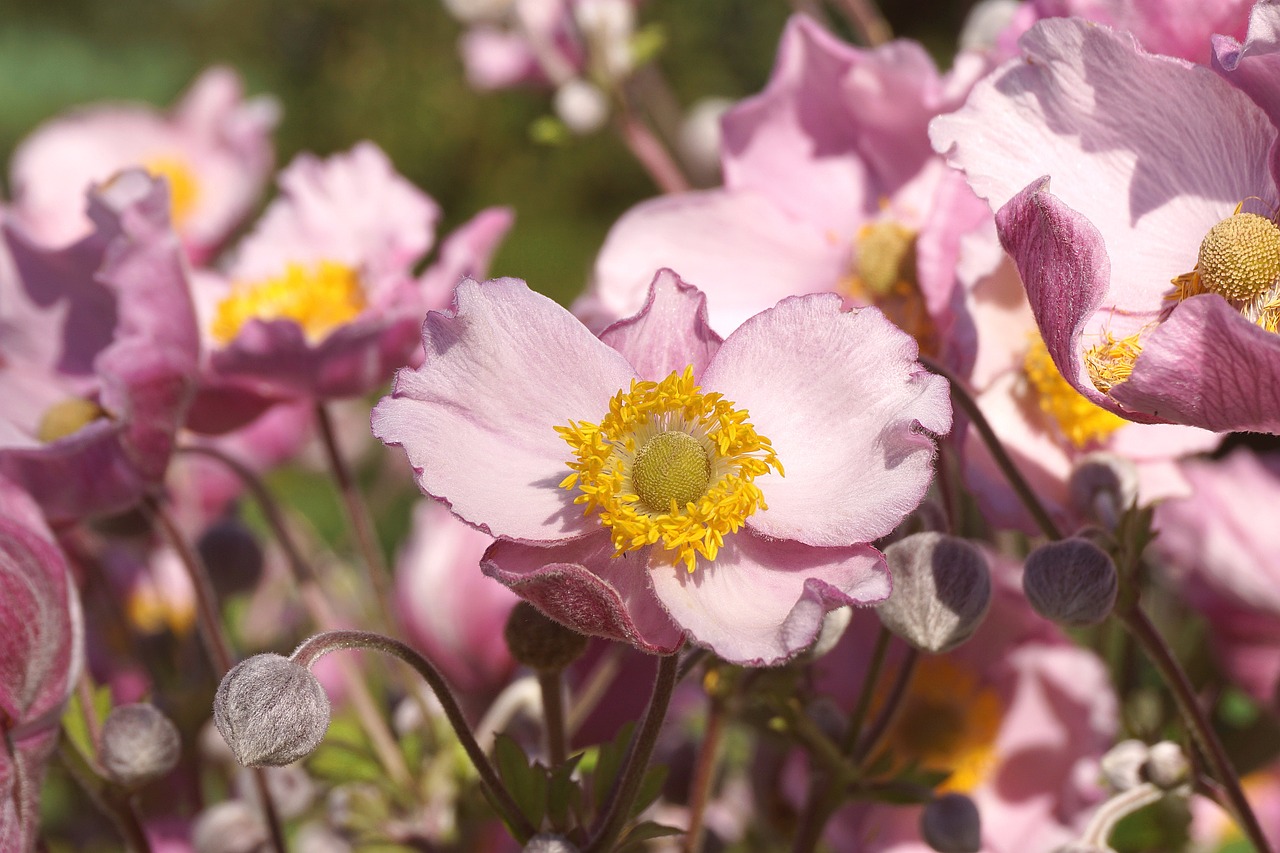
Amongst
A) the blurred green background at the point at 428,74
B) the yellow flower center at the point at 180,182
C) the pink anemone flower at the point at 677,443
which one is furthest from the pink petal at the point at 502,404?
the blurred green background at the point at 428,74

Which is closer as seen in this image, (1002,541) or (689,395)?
(689,395)

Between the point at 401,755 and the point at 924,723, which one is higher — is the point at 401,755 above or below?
above

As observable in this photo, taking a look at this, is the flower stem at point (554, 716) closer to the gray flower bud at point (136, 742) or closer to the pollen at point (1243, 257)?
the gray flower bud at point (136, 742)

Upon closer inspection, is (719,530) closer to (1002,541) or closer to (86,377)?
(1002,541)

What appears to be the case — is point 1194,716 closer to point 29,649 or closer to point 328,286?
point 29,649

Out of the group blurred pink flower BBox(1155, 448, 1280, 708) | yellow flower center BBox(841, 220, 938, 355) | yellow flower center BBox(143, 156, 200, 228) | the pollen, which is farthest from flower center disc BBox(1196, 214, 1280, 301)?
yellow flower center BBox(143, 156, 200, 228)

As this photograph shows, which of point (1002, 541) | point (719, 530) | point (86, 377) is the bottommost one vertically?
point (1002, 541)

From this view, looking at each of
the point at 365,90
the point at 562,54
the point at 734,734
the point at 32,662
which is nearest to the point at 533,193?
the point at 365,90
